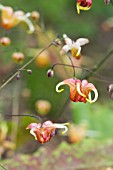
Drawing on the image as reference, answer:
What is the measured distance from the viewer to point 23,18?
1.62 metres

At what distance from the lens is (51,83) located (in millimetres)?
2621

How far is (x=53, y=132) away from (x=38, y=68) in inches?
56.8

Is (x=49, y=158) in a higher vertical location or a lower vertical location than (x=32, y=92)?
lower

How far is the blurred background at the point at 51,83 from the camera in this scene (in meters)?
1.93

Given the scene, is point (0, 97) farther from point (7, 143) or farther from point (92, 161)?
point (92, 161)

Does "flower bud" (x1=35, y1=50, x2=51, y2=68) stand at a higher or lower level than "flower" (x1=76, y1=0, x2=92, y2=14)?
higher

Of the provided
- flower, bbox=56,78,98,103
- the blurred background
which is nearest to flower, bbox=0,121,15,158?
the blurred background

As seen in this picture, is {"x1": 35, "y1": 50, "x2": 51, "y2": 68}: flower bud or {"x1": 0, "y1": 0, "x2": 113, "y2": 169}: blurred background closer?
{"x1": 0, "y1": 0, "x2": 113, "y2": 169}: blurred background

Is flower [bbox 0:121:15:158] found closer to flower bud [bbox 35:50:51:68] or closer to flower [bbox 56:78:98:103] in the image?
flower bud [bbox 35:50:51:68]

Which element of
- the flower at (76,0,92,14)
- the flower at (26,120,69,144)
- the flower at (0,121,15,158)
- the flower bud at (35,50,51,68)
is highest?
the flower bud at (35,50,51,68)

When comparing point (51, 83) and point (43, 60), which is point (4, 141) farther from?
point (51, 83)

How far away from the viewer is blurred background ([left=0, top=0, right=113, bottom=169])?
193 centimetres

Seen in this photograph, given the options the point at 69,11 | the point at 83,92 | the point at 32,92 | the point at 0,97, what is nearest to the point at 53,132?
the point at 83,92

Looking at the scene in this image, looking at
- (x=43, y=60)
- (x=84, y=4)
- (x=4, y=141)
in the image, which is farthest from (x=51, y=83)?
(x=84, y=4)
